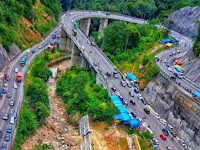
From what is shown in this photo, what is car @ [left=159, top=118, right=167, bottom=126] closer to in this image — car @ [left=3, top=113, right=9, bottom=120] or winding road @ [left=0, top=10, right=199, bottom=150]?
winding road @ [left=0, top=10, right=199, bottom=150]

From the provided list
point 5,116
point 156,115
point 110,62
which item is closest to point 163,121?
point 156,115

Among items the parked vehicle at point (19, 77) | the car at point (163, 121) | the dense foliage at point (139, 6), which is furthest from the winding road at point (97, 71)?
the dense foliage at point (139, 6)

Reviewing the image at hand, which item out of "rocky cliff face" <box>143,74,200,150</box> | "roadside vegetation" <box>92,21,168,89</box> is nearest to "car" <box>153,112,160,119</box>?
"rocky cliff face" <box>143,74,200,150</box>

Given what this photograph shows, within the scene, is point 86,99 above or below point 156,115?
above

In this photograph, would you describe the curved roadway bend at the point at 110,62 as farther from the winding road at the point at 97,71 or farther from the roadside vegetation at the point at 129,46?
the roadside vegetation at the point at 129,46

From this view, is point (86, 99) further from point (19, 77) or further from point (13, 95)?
point (19, 77)

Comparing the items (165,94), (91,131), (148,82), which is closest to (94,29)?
(148,82)

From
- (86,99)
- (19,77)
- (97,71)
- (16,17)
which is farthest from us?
(16,17)

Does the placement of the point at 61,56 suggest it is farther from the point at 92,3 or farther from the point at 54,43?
the point at 92,3
